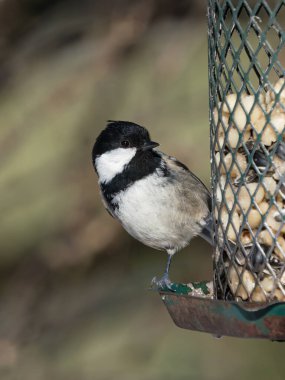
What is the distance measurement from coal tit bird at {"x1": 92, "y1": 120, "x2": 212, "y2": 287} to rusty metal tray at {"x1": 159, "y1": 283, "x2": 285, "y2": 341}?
0.63 m

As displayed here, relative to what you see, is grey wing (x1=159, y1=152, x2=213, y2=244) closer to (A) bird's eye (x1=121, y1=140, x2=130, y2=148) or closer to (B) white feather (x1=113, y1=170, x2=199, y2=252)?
(B) white feather (x1=113, y1=170, x2=199, y2=252)

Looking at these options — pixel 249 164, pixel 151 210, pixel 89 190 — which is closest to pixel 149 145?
pixel 151 210

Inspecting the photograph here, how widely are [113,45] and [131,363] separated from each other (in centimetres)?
170

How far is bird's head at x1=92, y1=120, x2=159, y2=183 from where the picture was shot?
121 inches

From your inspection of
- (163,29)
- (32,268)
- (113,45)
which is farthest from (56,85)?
(32,268)

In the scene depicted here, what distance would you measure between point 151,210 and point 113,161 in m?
0.24

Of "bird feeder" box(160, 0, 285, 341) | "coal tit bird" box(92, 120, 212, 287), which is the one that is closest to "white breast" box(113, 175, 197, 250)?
"coal tit bird" box(92, 120, 212, 287)

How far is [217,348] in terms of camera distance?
4.71 metres

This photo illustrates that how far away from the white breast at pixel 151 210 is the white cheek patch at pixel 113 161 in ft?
0.31

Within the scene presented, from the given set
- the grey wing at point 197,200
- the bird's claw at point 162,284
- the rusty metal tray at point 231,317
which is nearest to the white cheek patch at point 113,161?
the grey wing at point 197,200

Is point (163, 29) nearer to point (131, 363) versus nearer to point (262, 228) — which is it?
point (131, 363)

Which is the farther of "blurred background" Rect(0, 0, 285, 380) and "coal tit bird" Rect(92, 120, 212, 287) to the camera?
"blurred background" Rect(0, 0, 285, 380)

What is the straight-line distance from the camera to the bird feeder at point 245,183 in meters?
2.38

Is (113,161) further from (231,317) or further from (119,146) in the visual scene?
(231,317)
